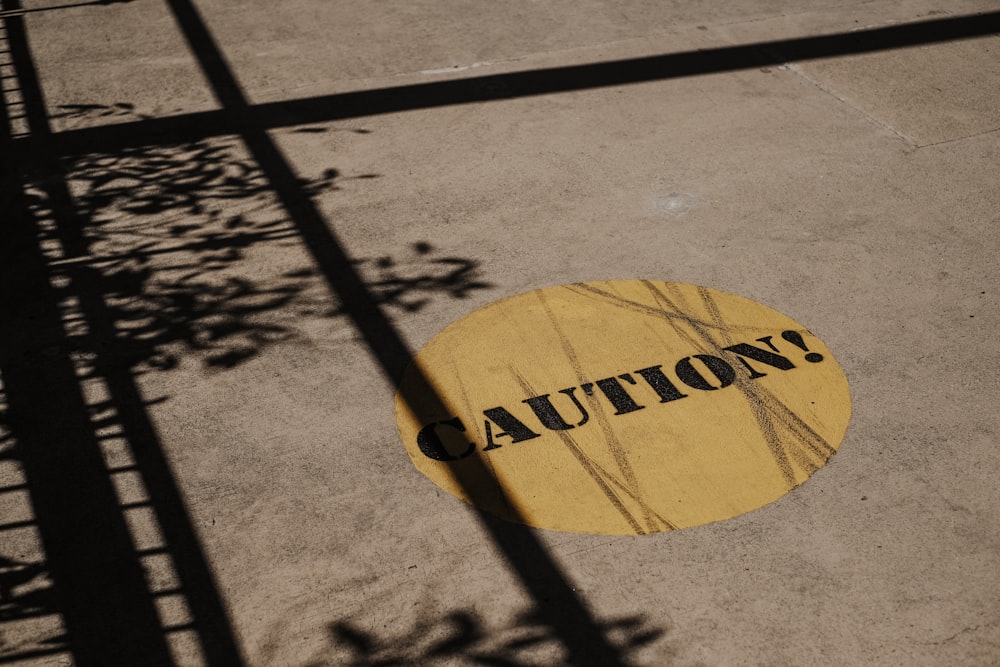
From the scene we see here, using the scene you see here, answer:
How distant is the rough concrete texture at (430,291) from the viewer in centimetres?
461

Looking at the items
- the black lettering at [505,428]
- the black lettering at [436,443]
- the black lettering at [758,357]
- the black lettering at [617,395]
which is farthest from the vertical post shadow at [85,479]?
the black lettering at [758,357]

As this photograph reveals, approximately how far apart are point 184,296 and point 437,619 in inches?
128

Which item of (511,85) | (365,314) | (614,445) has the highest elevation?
(511,85)

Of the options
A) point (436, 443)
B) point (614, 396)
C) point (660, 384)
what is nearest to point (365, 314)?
point (436, 443)

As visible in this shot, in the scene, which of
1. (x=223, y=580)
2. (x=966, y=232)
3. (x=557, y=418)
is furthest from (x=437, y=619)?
(x=966, y=232)

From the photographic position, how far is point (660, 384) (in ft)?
19.2

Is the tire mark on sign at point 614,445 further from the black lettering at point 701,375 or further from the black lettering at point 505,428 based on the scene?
the black lettering at point 701,375

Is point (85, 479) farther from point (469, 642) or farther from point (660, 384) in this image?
point (660, 384)

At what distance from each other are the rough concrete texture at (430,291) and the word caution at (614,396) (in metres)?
0.25

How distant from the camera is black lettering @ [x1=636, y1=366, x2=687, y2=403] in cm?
576

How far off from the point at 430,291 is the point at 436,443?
4.99ft

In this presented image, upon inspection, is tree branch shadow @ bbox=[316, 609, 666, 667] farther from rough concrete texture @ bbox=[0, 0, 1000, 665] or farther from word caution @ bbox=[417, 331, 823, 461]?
word caution @ bbox=[417, 331, 823, 461]

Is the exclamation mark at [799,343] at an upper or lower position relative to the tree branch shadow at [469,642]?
upper

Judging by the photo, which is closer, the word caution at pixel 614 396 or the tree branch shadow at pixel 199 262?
the word caution at pixel 614 396
